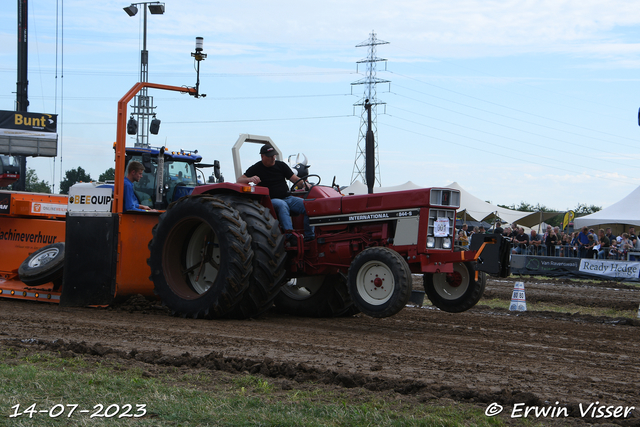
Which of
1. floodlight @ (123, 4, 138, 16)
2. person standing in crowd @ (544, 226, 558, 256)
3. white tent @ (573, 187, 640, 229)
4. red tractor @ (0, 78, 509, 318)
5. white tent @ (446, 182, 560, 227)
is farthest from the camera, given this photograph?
white tent @ (446, 182, 560, 227)

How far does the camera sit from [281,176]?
8.57 meters

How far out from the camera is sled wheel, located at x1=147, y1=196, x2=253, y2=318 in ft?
25.5

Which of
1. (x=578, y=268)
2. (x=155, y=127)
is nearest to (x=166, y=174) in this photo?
(x=155, y=127)

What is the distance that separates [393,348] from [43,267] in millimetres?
5485

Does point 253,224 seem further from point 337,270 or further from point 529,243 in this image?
point 529,243

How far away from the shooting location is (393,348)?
627cm

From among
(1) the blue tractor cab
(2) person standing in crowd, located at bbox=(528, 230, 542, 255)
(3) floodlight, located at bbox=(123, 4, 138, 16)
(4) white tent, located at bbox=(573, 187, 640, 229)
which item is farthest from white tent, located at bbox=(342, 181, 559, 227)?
(1) the blue tractor cab

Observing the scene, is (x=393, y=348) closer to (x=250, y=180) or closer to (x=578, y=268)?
(x=250, y=180)

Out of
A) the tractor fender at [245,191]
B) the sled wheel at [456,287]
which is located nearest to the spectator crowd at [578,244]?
the sled wheel at [456,287]

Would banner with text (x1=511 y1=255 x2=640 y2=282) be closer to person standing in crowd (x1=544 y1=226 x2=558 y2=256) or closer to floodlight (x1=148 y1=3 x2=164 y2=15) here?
person standing in crowd (x1=544 y1=226 x2=558 y2=256)

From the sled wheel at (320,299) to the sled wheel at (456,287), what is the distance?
1311 mm

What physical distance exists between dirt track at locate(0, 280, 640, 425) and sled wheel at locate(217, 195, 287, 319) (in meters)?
0.21

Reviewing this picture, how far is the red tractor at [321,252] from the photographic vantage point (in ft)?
24.6

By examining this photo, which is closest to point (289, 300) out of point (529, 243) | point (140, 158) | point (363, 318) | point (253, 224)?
point (363, 318)
